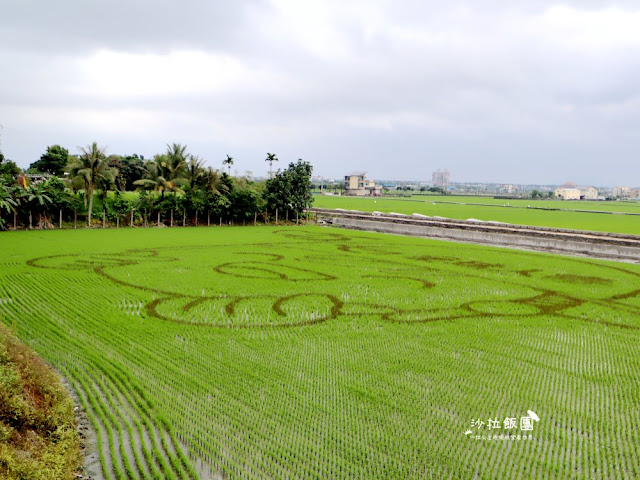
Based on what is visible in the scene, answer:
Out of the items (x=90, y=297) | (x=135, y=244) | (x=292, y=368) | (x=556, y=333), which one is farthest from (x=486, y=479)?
(x=135, y=244)

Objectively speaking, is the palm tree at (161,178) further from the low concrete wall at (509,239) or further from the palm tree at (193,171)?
the low concrete wall at (509,239)


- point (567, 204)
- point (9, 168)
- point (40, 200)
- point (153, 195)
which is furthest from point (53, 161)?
point (567, 204)

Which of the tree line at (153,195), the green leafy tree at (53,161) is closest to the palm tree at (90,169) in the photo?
the tree line at (153,195)

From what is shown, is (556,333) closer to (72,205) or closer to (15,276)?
(15,276)
